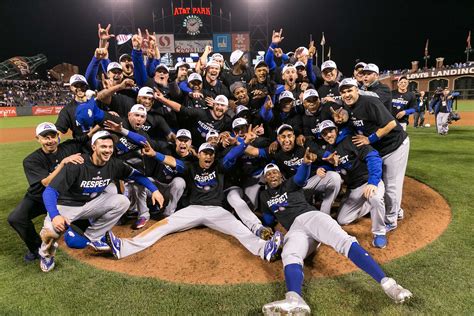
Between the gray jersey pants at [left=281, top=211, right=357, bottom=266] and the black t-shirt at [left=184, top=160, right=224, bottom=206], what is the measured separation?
140cm

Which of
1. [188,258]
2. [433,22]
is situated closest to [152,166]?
[188,258]

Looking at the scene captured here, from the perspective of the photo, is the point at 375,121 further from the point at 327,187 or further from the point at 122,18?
the point at 122,18

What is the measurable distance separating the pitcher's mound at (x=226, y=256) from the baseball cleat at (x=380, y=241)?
0.06 metres

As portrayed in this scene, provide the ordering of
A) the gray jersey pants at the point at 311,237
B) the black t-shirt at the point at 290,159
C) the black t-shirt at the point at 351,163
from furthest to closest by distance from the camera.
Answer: the black t-shirt at the point at 290,159 < the black t-shirt at the point at 351,163 < the gray jersey pants at the point at 311,237

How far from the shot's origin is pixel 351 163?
183 inches

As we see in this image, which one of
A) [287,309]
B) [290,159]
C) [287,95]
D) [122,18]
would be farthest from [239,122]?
[122,18]

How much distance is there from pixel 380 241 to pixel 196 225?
8.48 ft

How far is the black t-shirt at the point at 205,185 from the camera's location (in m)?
4.82

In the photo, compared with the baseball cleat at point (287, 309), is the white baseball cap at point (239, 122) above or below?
above

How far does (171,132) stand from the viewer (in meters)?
5.60

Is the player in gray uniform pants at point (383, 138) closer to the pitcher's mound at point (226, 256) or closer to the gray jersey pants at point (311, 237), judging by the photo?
the pitcher's mound at point (226, 256)

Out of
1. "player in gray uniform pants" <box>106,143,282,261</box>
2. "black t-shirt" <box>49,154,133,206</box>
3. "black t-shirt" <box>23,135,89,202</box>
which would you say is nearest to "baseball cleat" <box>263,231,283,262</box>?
"player in gray uniform pants" <box>106,143,282,261</box>

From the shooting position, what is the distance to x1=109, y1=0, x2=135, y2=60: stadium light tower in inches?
1276

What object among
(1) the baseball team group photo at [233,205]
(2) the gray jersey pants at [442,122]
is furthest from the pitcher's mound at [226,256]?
(2) the gray jersey pants at [442,122]
